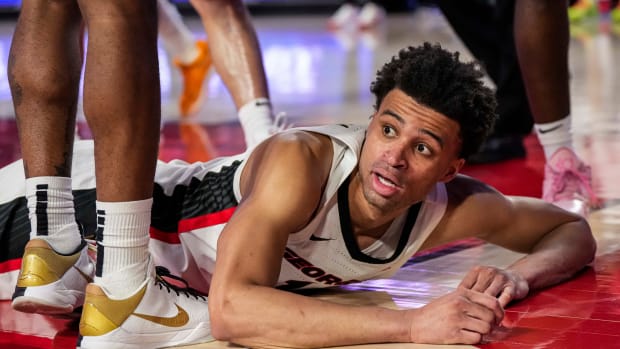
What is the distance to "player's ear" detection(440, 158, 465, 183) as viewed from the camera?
8.70 feet

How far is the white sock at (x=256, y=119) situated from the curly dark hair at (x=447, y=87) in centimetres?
101

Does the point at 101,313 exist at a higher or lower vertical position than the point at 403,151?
lower

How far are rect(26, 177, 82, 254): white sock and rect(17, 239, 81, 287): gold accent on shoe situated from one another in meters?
0.02

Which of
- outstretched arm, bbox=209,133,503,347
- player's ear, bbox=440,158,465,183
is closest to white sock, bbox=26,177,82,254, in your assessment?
outstretched arm, bbox=209,133,503,347

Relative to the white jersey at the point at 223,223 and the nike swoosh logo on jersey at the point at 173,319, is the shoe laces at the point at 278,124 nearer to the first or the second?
the white jersey at the point at 223,223

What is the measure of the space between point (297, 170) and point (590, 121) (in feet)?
11.3

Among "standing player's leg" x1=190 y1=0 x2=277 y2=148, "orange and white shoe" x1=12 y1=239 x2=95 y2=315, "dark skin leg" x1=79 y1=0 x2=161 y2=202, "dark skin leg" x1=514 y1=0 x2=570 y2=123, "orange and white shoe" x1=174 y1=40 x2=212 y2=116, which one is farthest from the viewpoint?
"orange and white shoe" x1=174 y1=40 x2=212 y2=116

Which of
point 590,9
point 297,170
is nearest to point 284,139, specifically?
point 297,170

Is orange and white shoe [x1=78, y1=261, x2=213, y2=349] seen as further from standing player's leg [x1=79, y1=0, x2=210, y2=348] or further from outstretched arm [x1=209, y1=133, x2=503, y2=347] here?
outstretched arm [x1=209, y1=133, x2=503, y2=347]

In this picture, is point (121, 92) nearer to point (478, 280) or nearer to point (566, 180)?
point (478, 280)

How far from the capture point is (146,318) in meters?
2.43

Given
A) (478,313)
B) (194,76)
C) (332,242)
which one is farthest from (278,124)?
(194,76)

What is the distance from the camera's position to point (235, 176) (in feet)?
9.19

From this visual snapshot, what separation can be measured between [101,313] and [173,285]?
24 centimetres
